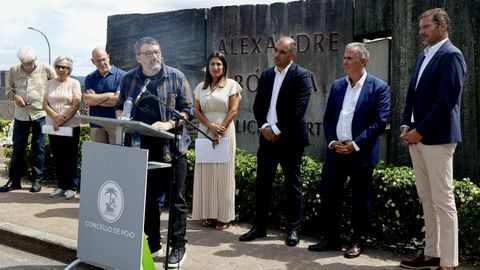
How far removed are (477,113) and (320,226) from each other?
6.27 ft

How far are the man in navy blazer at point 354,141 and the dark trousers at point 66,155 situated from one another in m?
3.63

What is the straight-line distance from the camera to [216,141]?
5496 millimetres

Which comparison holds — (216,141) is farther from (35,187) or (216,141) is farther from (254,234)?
(35,187)

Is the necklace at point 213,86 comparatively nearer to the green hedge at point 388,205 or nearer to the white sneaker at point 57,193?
the green hedge at point 388,205

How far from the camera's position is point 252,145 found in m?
7.03

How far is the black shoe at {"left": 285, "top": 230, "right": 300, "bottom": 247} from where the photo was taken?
4951 mm

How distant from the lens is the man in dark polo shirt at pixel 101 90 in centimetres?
626

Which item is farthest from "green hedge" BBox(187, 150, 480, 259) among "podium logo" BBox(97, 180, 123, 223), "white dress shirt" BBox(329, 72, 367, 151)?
"podium logo" BBox(97, 180, 123, 223)

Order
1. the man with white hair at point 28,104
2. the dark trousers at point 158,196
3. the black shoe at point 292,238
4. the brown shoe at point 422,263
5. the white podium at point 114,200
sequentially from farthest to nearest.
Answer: the man with white hair at point 28,104 < the black shoe at point 292,238 < the dark trousers at point 158,196 < the brown shoe at point 422,263 < the white podium at point 114,200

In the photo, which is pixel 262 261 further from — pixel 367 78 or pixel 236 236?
pixel 367 78

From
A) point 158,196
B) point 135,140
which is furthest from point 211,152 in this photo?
point 135,140

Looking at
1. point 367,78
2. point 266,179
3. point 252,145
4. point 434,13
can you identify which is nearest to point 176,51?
point 252,145

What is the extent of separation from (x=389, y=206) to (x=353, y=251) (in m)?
0.56

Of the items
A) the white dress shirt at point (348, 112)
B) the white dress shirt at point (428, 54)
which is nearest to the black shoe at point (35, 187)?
the white dress shirt at point (348, 112)
